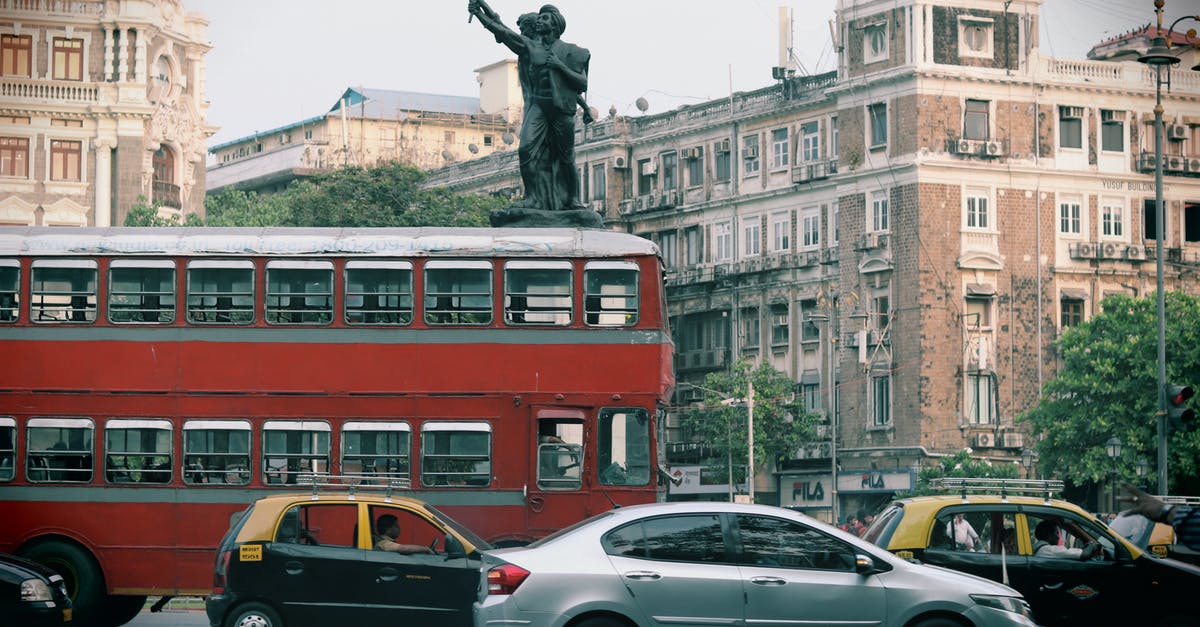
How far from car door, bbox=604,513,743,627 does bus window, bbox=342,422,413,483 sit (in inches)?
322

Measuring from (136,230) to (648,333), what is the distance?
23.0 feet

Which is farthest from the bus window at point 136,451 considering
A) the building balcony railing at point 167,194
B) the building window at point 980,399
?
the building balcony railing at point 167,194

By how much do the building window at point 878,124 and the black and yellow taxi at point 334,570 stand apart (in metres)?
52.1

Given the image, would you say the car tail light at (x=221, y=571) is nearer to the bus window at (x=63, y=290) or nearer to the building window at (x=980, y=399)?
the bus window at (x=63, y=290)

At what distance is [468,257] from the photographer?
2420 cm

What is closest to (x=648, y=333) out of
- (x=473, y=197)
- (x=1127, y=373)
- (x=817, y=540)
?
(x=817, y=540)

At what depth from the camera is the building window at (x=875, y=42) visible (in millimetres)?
69562

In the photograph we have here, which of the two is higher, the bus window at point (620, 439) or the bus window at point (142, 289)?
the bus window at point (142, 289)

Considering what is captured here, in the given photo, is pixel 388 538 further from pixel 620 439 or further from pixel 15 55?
pixel 15 55

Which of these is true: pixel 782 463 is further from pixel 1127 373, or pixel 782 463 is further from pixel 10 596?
pixel 10 596

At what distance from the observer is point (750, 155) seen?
76.2 meters

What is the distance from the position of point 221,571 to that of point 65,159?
2594 inches

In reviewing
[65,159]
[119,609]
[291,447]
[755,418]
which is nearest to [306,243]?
[291,447]

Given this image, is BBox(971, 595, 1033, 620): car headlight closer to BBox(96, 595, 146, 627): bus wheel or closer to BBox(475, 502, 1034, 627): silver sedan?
BBox(475, 502, 1034, 627): silver sedan
